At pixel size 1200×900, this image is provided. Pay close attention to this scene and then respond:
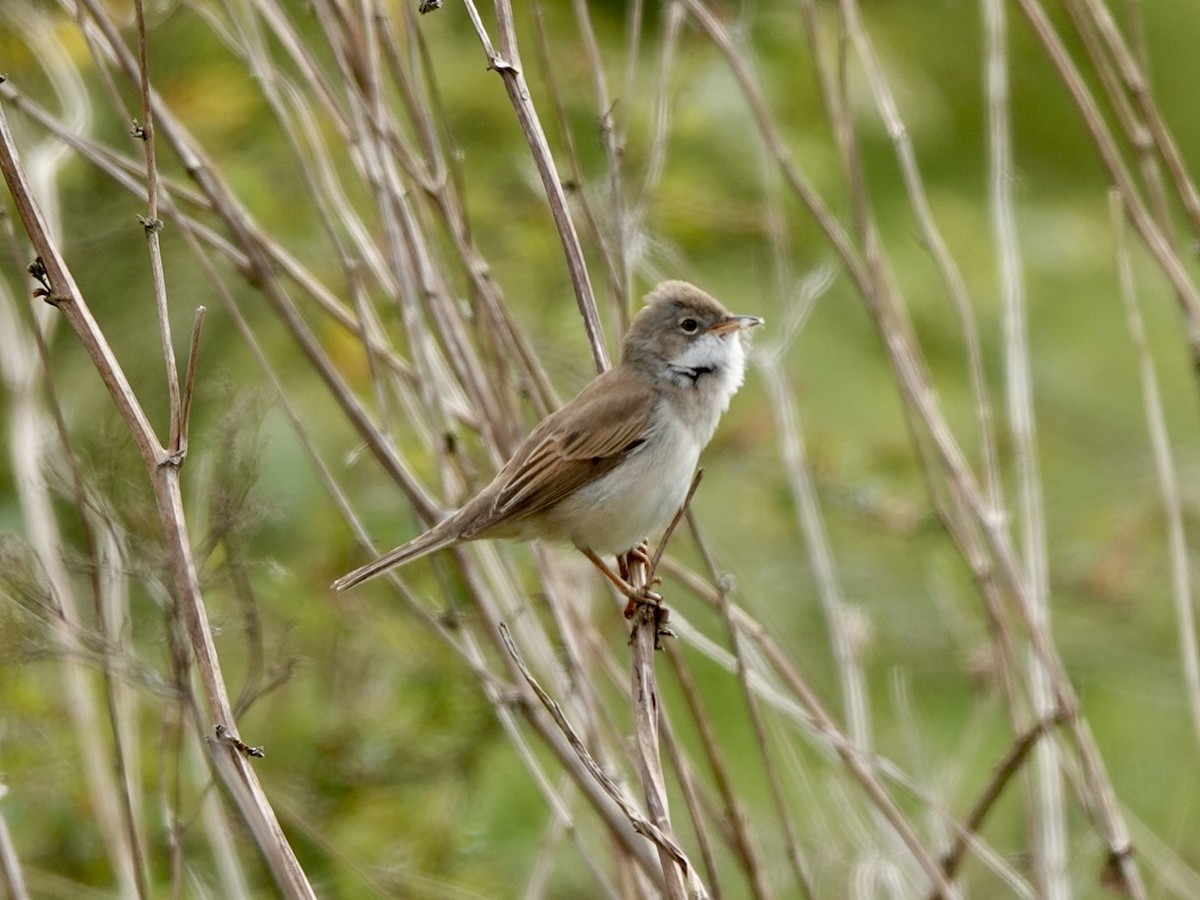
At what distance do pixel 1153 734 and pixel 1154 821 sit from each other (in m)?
0.31

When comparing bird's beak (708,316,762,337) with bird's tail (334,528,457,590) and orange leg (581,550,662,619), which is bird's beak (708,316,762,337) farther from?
bird's tail (334,528,457,590)

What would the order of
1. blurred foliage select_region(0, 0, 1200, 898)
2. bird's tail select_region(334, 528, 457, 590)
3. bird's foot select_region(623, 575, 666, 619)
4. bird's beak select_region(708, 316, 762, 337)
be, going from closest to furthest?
bird's foot select_region(623, 575, 666, 619) < bird's tail select_region(334, 528, 457, 590) < bird's beak select_region(708, 316, 762, 337) < blurred foliage select_region(0, 0, 1200, 898)

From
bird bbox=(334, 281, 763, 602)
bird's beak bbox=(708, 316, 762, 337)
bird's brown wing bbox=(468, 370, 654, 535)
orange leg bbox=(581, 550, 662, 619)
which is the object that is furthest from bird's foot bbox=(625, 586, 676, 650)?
bird's beak bbox=(708, 316, 762, 337)

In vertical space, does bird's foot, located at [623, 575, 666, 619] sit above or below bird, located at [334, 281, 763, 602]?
below

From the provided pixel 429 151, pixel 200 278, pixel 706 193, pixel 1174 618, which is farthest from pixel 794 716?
pixel 1174 618

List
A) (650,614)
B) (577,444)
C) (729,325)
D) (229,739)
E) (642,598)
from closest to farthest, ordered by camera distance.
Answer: (229,739), (650,614), (642,598), (577,444), (729,325)

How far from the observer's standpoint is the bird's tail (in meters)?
3.20

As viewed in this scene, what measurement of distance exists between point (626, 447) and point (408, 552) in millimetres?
695

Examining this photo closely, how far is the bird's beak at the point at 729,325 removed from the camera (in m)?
3.75

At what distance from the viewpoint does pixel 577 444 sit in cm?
362

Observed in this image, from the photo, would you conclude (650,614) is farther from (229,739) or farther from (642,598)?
(229,739)

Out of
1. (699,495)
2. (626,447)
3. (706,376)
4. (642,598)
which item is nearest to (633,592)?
(642,598)

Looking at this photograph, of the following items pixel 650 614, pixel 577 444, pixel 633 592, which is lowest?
pixel 650 614

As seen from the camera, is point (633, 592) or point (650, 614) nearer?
point (650, 614)
